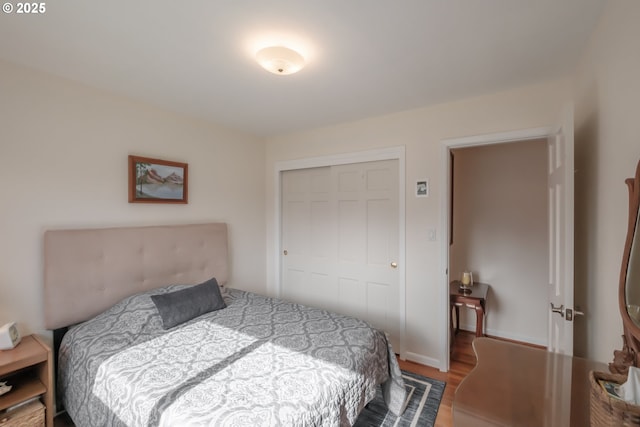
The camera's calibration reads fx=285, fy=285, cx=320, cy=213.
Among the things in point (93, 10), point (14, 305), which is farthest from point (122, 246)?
point (93, 10)

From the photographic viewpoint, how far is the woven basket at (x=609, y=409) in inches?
23.8

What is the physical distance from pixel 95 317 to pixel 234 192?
1668 mm

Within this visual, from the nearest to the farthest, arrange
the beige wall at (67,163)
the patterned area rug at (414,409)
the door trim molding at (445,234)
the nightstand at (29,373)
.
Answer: the nightstand at (29,373) < the beige wall at (67,163) < the patterned area rug at (414,409) < the door trim molding at (445,234)

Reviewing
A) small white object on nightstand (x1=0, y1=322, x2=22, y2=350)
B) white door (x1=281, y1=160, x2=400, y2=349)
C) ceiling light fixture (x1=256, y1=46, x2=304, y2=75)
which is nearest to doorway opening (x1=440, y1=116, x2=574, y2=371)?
white door (x1=281, y1=160, x2=400, y2=349)

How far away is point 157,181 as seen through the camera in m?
2.51

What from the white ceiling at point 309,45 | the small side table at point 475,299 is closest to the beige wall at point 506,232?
Result: the small side table at point 475,299

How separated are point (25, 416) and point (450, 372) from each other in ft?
9.67

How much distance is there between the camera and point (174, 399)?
1.25m

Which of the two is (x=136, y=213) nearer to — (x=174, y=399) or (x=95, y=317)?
(x=95, y=317)

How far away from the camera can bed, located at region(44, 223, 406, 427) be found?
1.27 m

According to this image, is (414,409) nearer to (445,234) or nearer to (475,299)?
(475,299)

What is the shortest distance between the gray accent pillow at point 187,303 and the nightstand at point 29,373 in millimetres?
609

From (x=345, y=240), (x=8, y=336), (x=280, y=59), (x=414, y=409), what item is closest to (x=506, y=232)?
(x=345, y=240)

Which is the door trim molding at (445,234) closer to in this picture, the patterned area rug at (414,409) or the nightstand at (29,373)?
the patterned area rug at (414,409)
